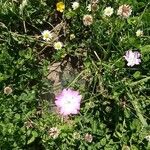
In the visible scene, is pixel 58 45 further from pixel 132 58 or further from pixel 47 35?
pixel 132 58

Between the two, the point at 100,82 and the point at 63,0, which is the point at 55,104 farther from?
the point at 63,0

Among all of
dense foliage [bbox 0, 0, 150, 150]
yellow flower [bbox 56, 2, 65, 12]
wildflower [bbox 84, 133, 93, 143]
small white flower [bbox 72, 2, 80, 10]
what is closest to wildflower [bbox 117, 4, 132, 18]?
dense foliage [bbox 0, 0, 150, 150]

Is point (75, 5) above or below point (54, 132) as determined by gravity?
above

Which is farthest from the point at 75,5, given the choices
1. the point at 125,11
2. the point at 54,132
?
the point at 54,132

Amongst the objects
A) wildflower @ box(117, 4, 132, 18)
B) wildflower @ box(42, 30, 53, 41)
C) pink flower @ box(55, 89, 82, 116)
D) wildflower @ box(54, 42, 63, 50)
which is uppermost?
wildflower @ box(42, 30, 53, 41)

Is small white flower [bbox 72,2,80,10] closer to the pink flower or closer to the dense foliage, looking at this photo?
the dense foliage

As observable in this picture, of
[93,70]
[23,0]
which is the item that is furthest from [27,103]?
[23,0]

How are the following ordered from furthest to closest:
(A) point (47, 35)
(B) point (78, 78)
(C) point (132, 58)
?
(A) point (47, 35)
(B) point (78, 78)
(C) point (132, 58)
